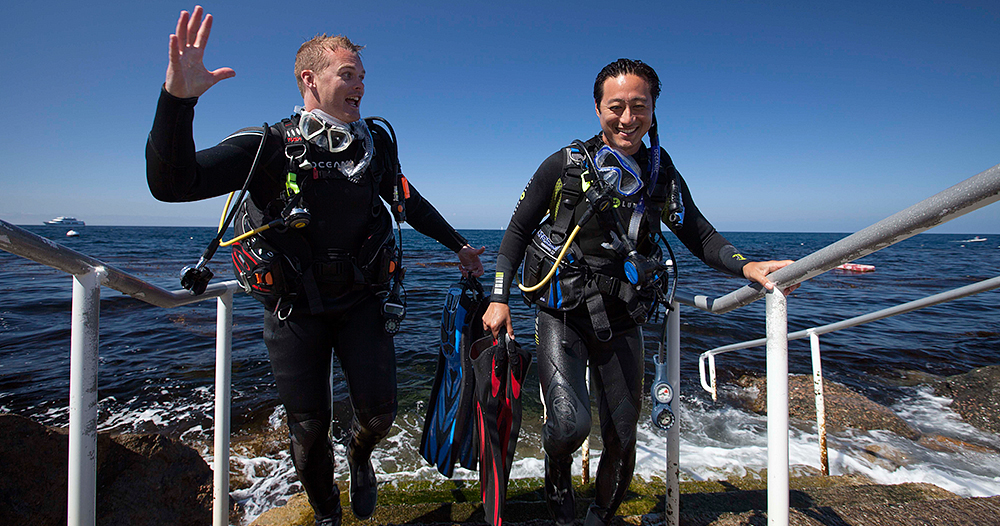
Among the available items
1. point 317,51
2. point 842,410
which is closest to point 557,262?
point 317,51

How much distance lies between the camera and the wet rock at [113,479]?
97.0 inches

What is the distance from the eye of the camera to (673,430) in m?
2.28

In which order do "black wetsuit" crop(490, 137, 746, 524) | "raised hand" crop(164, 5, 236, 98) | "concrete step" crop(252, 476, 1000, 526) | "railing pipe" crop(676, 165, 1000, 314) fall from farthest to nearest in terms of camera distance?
1. "black wetsuit" crop(490, 137, 746, 524)
2. "concrete step" crop(252, 476, 1000, 526)
3. "raised hand" crop(164, 5, 236, 98)
4. "railing pipe" crop(676, 165, 1000, 314)

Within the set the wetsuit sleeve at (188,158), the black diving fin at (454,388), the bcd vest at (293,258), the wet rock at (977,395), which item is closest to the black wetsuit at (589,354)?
the black diving fin at (454,388)

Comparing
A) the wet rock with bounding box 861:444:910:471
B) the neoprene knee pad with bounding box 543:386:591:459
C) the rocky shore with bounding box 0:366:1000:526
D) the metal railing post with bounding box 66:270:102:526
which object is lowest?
the wet rock with bounding box 861:444:910:471

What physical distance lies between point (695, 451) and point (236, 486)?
4834 mm

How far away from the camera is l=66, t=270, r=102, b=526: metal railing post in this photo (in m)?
1.38

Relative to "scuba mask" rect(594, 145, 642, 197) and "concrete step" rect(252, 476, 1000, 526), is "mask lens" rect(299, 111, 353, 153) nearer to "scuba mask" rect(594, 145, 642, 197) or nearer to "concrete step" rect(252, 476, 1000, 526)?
"scuba mask" rect(594, 145, 642, 197)

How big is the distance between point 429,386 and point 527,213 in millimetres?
5691

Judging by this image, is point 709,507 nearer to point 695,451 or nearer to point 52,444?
point 695,451

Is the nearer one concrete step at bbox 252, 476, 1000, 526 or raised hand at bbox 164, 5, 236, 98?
raised hand at bbox 164, 5, 236, 98

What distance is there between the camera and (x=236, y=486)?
427 centimetres

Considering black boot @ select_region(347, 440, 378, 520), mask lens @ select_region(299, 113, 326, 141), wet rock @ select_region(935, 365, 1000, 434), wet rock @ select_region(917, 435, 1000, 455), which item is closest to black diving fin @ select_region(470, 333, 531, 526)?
black boot @ select_region(347, 440, 378, 520)

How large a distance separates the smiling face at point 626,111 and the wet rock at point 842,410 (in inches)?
175
